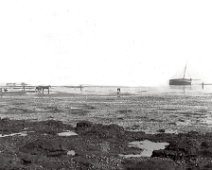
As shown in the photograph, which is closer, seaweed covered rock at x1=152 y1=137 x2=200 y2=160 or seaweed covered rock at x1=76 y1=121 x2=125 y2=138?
seaweed covered rock at x1=152 y1=137 x2=200 y2=160

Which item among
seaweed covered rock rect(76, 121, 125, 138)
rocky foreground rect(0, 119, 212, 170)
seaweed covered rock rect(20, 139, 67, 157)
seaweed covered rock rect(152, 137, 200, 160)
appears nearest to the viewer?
rocky foreground rect(0, 119, 212, 170)

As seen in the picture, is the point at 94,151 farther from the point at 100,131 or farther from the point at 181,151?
the point at 100,131

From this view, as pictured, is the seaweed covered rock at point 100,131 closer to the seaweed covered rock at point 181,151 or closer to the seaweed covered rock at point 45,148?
the seaweed covered rock at point 45,148

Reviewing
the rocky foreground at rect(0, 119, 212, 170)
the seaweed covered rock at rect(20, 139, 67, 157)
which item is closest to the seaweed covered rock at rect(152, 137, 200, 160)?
the rocky foreground at rect(0, 119, 212, 170)

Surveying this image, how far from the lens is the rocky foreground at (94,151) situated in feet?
53.8

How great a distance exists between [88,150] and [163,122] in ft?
53.4

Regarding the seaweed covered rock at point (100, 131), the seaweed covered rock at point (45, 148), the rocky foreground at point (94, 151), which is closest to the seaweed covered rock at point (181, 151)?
the rocky foreground at point (94, 151)

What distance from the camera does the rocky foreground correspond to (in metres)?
16.4

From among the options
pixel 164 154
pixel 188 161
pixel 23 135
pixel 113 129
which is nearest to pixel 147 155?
pixel 164 154

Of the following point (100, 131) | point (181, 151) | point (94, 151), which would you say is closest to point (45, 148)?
point (94, 151)

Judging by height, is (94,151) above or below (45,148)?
below

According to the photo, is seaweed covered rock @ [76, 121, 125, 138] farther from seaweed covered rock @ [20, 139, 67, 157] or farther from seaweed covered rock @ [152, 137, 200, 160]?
seaweed covered rock @ [152, 137, 200, 160]

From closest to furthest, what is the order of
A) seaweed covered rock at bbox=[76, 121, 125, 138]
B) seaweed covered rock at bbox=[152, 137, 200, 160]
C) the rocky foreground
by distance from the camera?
1. the rocky foreground
2. seaweed covered rock at bbox=[152, 137, 200, 160]
3. seaweed covered rock at bbox=[76, 121, 125, 138]

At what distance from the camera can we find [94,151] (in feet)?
65.2
